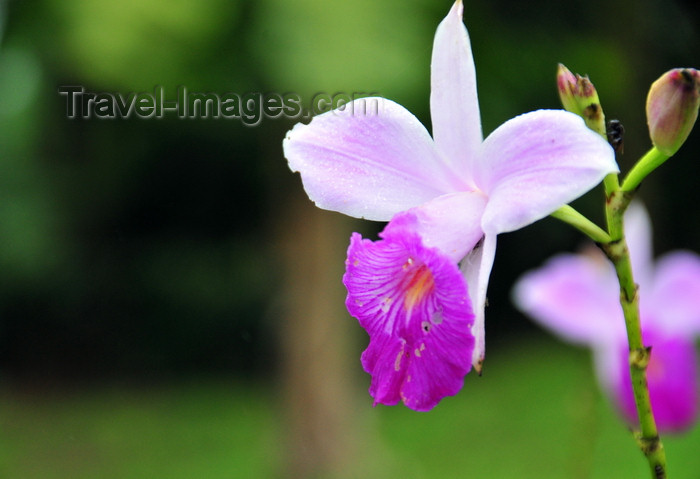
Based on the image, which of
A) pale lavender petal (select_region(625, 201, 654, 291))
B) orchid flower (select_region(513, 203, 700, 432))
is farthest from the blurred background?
pale lavender petal (select_region(625, 201, 654, 291))

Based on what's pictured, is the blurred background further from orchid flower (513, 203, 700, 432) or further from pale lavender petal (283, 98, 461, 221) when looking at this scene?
pale lavender petal (283, 98, 461, 221)

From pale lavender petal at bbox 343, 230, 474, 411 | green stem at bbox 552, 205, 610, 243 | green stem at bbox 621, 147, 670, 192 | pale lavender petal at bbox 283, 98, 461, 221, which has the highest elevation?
pale lavender petal at bbox 283, 98, 461, 221

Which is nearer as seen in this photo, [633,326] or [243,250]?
[633,326]

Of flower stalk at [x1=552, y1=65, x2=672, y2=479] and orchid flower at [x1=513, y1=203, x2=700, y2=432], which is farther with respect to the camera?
orchid flower at [x1=513, y1=203, x2=700, y2=432]

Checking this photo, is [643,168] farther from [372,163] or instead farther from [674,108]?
[372,163]

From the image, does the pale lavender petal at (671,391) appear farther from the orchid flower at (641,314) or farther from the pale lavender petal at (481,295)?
the pale lavender petal at (481,295)

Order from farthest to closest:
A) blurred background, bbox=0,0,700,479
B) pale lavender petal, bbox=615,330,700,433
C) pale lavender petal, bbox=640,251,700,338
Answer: blurred background, bbox=0,0,700,479 → pale lavender petal, bbox=640,251,700,338 → pale lavender petal, bbox=615,330,700,433

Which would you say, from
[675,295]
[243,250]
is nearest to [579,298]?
[675,295]
